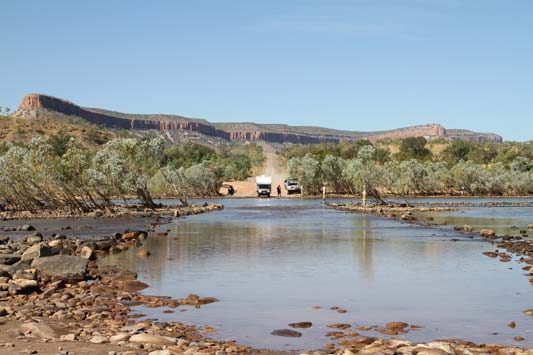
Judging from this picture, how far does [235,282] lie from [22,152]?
144ft

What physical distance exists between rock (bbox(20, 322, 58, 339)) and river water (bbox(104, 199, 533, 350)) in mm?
3063

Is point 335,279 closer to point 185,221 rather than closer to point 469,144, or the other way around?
point 185,221

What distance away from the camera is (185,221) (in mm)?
53656

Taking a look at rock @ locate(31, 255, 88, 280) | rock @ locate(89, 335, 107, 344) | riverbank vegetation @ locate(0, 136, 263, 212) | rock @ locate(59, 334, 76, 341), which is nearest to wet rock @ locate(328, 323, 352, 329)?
rock @ locate(89, 335, 107, 344)

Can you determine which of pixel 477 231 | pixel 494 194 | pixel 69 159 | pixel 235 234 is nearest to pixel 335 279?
pixel 235 234

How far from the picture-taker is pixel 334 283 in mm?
22156

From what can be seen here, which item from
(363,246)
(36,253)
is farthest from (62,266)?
(363,246)

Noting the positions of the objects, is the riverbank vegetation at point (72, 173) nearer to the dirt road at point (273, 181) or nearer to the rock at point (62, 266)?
the rock at point (62, 266)

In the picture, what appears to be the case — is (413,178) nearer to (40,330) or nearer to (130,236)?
(130,236)

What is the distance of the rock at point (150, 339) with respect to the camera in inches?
528

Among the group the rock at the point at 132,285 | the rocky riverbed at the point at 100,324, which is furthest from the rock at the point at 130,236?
the rock at the point at 132,285

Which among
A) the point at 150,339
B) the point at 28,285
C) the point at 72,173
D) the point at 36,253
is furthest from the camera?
the point at 72,173

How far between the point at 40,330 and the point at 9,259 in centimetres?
1176

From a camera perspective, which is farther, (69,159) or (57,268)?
(69,159)
